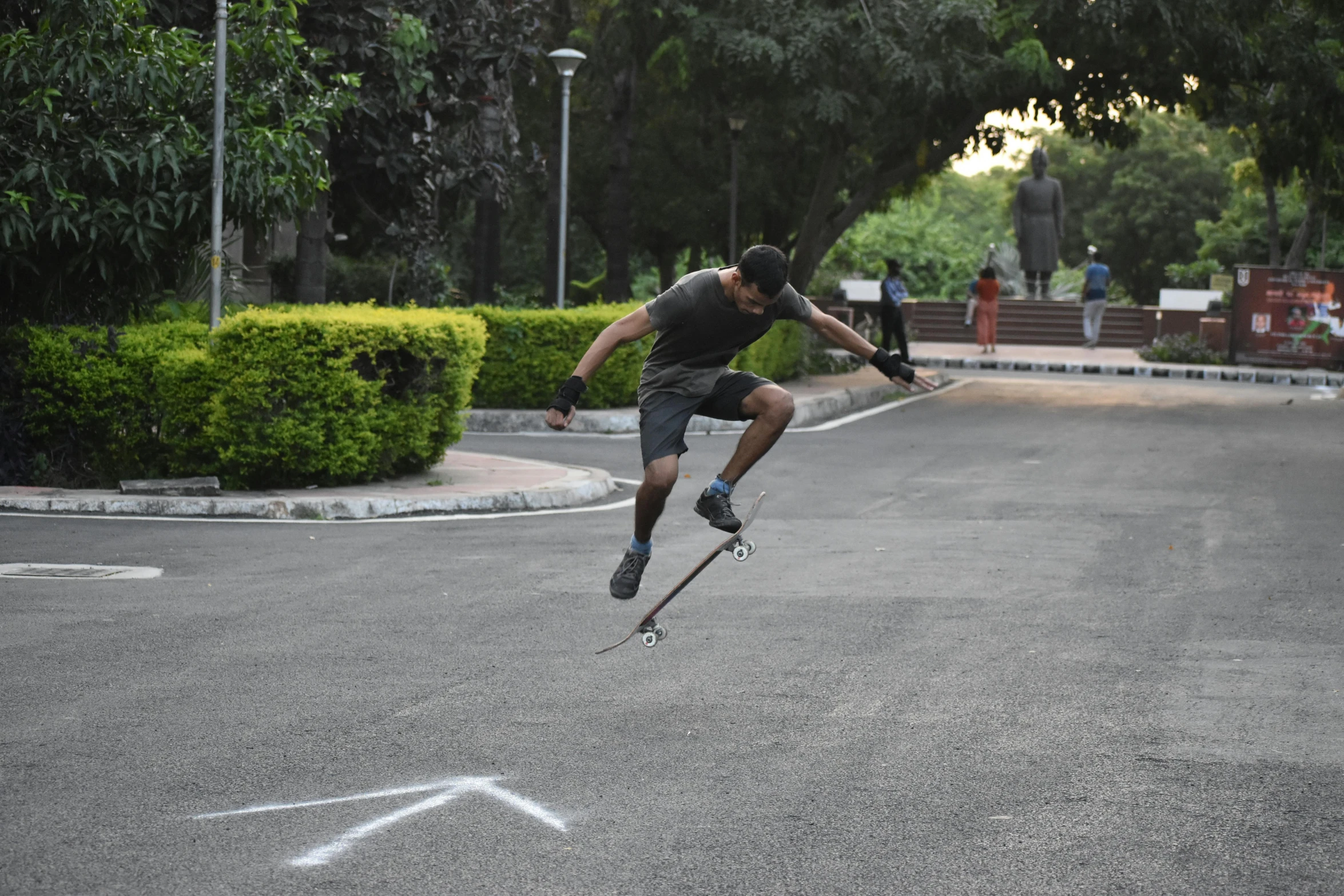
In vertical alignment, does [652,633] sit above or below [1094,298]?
below

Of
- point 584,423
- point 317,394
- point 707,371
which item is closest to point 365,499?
point 317,394

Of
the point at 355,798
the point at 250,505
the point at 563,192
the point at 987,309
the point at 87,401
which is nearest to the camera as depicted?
the point at 355,798

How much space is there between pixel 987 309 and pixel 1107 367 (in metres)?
4.06

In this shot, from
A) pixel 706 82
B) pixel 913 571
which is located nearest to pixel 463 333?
pixel 913 571

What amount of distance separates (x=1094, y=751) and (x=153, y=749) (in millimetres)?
3297

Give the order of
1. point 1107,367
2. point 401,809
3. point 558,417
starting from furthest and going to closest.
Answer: point 1107,367, point 558,417, point 401,809

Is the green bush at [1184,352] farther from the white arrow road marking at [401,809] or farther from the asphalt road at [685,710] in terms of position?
the white arrow road marking at [401,809]

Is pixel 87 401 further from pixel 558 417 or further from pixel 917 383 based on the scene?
pixel 917 383

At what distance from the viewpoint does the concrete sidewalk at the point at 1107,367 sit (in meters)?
31.1

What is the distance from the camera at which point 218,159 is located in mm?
13156

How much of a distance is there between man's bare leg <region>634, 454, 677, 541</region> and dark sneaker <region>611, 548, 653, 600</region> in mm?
91

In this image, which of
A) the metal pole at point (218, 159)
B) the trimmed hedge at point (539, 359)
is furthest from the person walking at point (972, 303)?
the metal pole at point (218, 159)

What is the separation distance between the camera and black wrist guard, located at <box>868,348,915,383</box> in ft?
25.4

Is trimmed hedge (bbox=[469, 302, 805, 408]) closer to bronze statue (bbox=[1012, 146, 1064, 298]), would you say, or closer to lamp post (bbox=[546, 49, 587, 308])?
lamp post (bbox=[546, 49, 587, 308])
